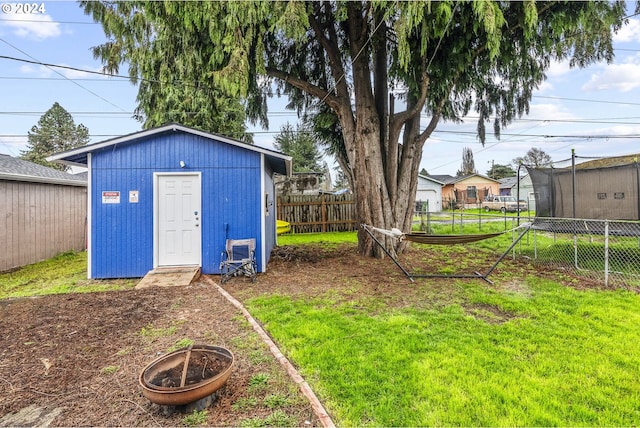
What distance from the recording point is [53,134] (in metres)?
34.3

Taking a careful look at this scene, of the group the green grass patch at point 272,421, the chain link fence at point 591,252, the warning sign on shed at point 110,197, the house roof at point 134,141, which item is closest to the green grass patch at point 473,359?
the green grass patch at point 272,421

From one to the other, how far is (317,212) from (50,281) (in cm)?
906

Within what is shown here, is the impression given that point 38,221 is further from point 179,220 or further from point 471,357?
point 471,357

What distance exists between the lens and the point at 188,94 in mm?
16641

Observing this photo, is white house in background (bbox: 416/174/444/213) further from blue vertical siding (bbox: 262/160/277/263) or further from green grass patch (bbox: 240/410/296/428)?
green grass patch (bbox: 240/410/296/428)

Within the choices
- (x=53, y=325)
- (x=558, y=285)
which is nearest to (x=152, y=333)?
(x=53, y=325)

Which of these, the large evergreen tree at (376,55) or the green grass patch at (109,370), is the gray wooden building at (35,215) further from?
the green grass patch at (109,370)

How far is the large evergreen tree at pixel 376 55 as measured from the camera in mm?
5102

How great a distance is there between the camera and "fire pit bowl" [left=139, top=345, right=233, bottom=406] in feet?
6.31

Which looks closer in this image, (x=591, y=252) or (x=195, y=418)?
(x=195, y=418)

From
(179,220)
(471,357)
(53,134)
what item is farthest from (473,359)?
(53,134)

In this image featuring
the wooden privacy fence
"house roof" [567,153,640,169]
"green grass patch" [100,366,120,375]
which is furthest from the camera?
the wooden privacy fence

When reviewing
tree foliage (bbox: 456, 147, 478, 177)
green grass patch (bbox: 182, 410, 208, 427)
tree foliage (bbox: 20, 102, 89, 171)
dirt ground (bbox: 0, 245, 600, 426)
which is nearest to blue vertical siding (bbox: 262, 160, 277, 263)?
dirt ground (bbox: 0, 245, 600, 426)

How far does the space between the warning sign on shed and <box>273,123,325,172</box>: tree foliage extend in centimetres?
1895
